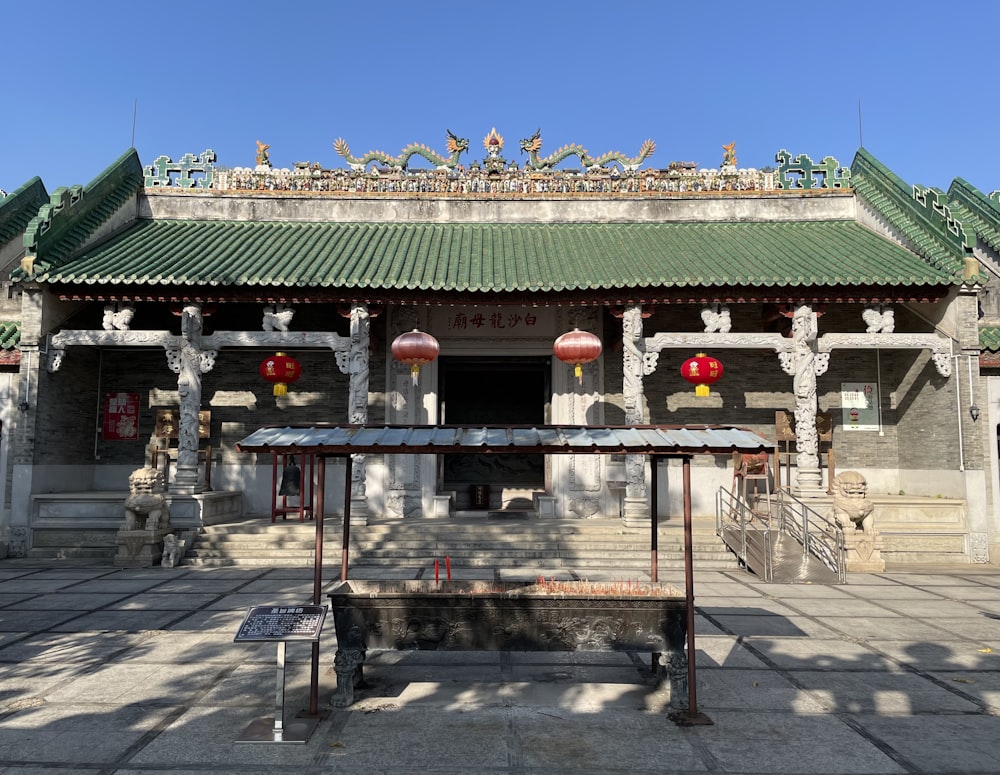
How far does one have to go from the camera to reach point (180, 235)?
1246 cm

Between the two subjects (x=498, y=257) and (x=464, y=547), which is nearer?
(x=464, y=547)

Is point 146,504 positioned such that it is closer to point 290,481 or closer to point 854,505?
point 290,481

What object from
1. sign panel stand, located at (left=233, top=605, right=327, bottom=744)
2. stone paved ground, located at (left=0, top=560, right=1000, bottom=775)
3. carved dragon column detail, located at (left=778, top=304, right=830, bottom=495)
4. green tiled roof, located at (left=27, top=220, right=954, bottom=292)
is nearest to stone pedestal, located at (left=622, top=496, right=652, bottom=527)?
carved dragon column detail, located at (left=778, top=304, right=830, bottom=495)

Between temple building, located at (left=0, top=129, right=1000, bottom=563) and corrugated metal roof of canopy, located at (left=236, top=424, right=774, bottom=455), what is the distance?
4.17m

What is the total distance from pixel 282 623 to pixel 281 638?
0.48 ft

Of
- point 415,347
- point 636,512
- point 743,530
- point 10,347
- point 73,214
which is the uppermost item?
point 73,214

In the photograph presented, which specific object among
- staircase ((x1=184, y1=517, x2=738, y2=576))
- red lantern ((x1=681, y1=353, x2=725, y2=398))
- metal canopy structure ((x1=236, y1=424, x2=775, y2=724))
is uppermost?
red lantern ((x1=681, y1=353, x2=725, y2=398))

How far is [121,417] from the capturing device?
12.5 metres

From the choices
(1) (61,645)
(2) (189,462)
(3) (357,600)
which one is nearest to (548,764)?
(3) (357,600)

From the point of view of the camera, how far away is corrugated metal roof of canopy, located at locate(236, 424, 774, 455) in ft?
14.4

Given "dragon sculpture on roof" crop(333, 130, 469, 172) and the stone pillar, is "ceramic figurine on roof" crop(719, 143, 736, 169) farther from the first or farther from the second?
the stone pillar

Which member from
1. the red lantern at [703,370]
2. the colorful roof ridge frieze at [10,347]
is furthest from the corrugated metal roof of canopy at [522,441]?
the colorful roof ridge frieze at [10,347]

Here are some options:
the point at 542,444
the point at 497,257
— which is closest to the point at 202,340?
the point at 497,257

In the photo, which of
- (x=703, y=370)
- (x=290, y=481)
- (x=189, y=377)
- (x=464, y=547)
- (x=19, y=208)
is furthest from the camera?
(x=19, y=208)
